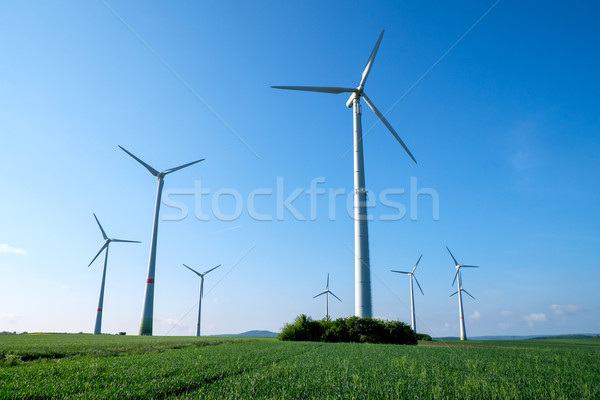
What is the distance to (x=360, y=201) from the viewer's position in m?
43.9

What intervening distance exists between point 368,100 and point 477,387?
157 ft

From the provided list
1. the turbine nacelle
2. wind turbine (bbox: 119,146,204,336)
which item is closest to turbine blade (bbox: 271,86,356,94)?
the turbine nacelle

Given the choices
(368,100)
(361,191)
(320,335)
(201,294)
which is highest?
(368,100)

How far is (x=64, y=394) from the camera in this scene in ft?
21.1

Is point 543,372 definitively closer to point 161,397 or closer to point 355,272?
point 161,397

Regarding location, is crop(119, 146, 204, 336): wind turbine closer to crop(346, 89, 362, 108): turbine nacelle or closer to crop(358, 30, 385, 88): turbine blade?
crop(346, 89, 362, 108): turbine nacelle

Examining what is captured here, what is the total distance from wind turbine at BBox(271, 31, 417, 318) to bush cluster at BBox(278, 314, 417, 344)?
161 inches

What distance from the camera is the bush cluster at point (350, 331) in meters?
34.0

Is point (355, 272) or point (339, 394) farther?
point (355, 272)

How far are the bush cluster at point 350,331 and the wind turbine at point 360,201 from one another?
409 centimetres

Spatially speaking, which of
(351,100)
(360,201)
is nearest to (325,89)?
(351,100)

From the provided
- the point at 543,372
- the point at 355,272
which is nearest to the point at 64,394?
the point at 543,372

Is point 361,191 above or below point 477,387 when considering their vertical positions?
above

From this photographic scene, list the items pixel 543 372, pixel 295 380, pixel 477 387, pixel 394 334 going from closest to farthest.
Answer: pixel 477 387 → pixel 295 380 → pixel 543 372 → pixel 394 334
